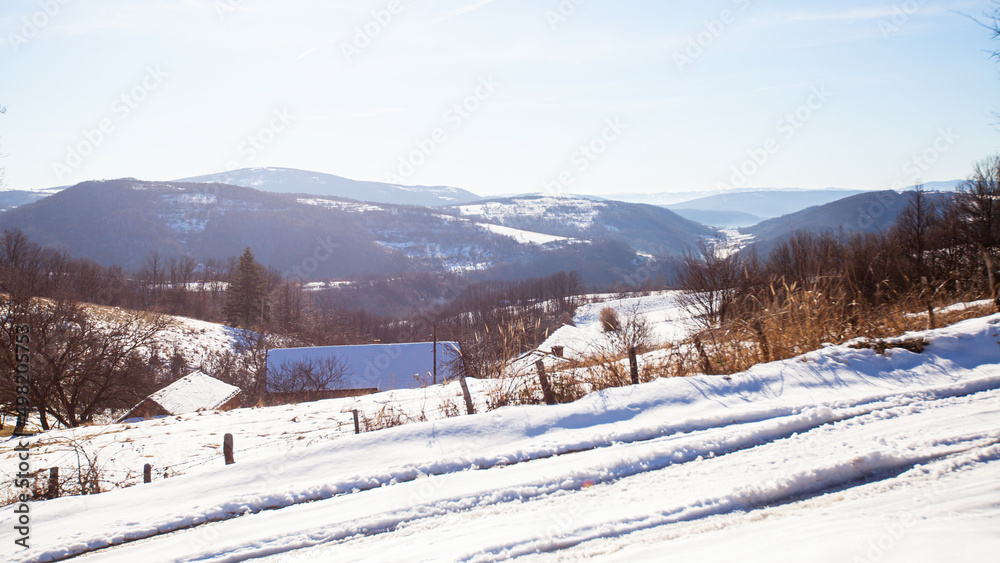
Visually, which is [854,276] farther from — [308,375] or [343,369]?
[343,369]

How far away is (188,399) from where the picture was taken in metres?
24.2

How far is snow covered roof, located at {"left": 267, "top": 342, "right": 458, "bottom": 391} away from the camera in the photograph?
34.4m

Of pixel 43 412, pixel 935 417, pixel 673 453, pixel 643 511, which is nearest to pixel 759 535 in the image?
pixel 643 511

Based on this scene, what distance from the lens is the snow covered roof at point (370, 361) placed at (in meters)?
34.4

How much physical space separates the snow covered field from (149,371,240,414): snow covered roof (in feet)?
75.2

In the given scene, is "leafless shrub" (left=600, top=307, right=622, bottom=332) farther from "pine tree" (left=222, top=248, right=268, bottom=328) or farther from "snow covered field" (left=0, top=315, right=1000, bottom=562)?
"pine tree" (left=222, top=248, right=268, bottom=328)

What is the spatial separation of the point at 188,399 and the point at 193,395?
56 cm

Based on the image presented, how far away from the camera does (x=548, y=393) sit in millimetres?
5391

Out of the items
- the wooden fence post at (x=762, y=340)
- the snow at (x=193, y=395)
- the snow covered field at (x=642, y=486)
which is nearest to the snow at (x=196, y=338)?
the snow at (x=193, y=395)

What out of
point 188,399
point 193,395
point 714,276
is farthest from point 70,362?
point 714,276

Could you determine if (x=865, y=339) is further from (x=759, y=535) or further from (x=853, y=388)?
(x=759, y=535)

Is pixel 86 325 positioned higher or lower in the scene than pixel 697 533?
higher

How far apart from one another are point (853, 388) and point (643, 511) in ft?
10.6

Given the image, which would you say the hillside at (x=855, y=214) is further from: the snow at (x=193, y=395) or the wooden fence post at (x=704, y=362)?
the wooden fence post at (x=704, y=362)
